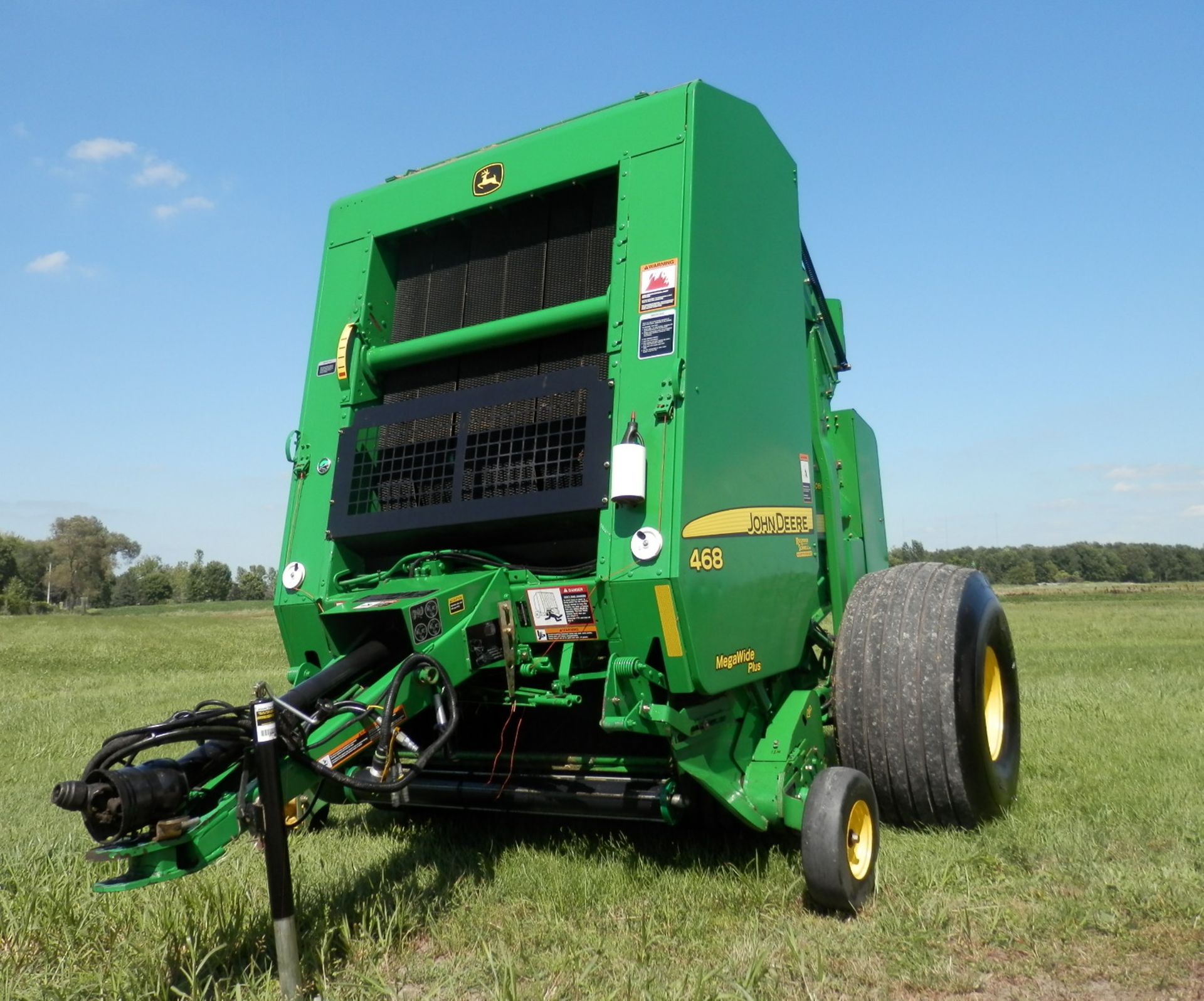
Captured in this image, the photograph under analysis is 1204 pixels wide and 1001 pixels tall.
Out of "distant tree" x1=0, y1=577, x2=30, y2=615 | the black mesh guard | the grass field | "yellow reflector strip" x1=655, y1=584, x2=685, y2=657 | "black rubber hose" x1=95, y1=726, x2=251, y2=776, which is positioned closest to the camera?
"black rubber hose" x1=95, y1=726, x2=251, y2=776

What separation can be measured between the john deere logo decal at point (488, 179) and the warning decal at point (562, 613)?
2.00m

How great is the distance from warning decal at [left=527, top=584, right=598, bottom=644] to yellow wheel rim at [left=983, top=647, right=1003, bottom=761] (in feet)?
7.97

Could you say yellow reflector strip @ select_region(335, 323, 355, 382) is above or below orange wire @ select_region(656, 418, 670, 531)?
above

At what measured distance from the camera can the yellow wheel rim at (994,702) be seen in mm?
5289

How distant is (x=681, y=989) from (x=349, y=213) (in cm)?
396

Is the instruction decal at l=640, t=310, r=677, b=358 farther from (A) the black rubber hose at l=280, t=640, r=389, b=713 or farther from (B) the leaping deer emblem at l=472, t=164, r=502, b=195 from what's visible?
(A) the black rubber hose at l=280, t=640, r=389, b=713

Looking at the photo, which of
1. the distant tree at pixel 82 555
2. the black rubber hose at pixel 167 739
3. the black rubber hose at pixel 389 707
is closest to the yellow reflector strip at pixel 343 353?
the black rubber hose at pixel 389 707

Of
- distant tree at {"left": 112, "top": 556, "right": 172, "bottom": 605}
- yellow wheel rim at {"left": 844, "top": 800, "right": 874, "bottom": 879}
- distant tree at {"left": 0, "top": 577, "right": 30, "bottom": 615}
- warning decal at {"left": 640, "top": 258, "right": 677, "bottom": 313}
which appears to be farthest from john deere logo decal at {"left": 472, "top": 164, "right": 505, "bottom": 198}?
distant tree at {"left": 112, "top": 556, "right": 172, "bottom": 605}

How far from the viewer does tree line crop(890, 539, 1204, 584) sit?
9888 centimetres

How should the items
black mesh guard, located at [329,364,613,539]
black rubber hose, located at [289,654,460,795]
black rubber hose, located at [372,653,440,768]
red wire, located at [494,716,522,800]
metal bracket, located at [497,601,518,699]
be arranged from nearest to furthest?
black rubber hose, located at [289,654,460,795]
black rubber hose, located at [372,653,440,768]
metal bracket, located at [497,601,518,699]
black mesh guard, located at [329,364,613,539]
red wire, located at [494,716,522,800]

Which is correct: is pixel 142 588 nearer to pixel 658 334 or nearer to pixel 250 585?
pixel 250 585

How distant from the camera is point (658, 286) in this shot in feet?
13.5

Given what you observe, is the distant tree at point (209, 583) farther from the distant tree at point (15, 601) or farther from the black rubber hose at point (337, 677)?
the black rubber hose at point (337, 677)

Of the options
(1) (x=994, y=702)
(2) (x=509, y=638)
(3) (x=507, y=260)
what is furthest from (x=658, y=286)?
(1) (x=994, y=702)
